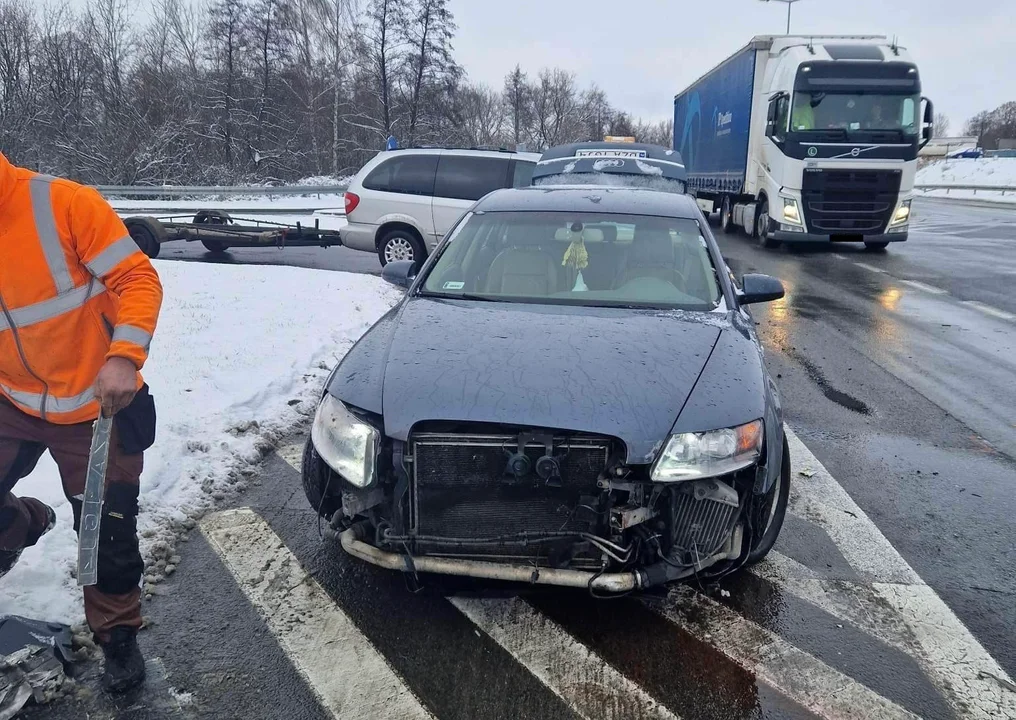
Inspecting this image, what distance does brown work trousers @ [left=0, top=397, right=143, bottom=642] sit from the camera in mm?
2449

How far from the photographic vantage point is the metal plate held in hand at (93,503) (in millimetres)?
2324

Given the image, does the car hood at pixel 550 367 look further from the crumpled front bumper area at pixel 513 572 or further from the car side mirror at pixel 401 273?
the car side mirror at pixel 401 273

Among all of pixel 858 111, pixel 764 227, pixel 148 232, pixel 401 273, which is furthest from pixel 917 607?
pixel 764 227

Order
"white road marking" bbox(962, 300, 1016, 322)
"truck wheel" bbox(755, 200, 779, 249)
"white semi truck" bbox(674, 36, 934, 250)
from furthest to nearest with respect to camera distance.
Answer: "truck wheel" bbox(755, 200, 779, 249), "white semi truck" bbox(674, 36, 934, 250), "white road marking" bbox(962, 300, 1016, 322)

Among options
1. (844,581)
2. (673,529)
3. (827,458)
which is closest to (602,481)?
(673,529)

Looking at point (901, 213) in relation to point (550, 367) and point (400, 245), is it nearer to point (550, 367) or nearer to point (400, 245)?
point (400, 245)

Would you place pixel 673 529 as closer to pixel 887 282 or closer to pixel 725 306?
pixel 725 306

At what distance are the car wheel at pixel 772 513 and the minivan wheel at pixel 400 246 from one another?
8.71m

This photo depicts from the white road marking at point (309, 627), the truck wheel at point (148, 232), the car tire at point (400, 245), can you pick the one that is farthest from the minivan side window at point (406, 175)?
the white road marking at point (309, 627)

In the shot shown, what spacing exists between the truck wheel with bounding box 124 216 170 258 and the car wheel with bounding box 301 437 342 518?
397 inches

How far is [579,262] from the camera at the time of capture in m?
4.16

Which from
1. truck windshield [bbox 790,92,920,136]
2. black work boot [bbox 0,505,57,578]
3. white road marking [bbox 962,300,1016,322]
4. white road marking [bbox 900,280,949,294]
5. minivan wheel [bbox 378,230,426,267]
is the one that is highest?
truck windshield [bbox 790,92,920,136]

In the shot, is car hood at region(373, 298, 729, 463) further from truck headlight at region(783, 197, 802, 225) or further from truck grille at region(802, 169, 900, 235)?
truck headlight at region(783, 197, 802, 225)

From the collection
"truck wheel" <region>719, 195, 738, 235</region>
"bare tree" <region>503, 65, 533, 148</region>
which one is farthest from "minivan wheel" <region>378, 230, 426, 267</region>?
"bare tree" <region>503, 65, 533, 148</region>
